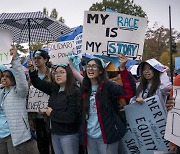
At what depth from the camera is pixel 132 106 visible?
3.89m

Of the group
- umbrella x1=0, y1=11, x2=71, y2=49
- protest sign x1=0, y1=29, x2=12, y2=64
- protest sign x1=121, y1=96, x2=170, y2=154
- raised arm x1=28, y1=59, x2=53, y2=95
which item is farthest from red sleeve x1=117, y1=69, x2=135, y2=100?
umbrella x1=0, y1=11, x2=71, y2=49

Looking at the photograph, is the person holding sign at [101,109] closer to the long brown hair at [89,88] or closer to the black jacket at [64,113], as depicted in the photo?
the long brown hair at [89,88]

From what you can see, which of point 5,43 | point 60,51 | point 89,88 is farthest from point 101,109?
point 5,43

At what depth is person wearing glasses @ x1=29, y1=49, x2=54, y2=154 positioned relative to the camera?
4.52m

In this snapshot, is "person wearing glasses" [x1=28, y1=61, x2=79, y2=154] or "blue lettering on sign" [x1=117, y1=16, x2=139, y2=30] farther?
"blue lettering on sign" [x1=117, y1=16, x2=139, y2=30]

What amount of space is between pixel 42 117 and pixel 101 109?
135cm

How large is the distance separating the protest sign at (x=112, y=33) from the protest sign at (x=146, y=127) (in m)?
0.73

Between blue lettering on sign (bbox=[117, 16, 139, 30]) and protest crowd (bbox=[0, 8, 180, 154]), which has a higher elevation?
blue lettering on sign (bbox=[117, 16, 139, 30])

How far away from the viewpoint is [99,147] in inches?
143

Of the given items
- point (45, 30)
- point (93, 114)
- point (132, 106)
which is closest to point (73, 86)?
point (93, 114)

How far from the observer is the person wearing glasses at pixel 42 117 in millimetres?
4520

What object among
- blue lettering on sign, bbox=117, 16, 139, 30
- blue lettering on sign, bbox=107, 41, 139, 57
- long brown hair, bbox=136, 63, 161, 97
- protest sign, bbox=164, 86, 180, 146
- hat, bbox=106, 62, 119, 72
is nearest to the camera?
protest sign, bbox=164, 86, 180, 146

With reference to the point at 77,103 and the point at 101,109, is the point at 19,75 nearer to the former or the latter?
the point at 77,103

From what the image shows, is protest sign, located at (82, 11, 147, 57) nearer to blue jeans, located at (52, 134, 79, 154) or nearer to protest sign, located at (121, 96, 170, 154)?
protest sign, located at (121, 96, 170, 154)
